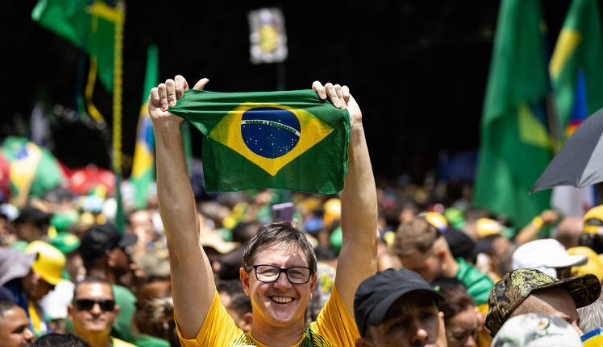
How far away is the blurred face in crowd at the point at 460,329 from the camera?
3.89m

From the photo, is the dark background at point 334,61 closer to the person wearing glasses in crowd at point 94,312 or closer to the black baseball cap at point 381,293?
the person wearing glasses in crowd at point 94,312

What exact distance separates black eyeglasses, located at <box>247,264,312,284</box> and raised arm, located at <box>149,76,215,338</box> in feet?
0.70

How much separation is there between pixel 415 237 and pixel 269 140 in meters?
1.70

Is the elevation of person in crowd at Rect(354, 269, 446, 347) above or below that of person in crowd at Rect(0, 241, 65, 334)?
above

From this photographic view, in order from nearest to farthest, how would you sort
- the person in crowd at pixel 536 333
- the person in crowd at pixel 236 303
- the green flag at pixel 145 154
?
1. the person in crowd at pixel 536 333
2. the person in crowd at pixel 236 303
3. the green flag at pixel 145 154

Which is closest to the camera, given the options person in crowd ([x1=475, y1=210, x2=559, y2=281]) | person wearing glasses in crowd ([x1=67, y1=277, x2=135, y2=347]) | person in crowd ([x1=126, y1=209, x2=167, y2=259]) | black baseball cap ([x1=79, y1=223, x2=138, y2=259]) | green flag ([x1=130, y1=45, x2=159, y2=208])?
person wearing glasses in crowd ([x1=67, y1=277, x2=135, y2=347])

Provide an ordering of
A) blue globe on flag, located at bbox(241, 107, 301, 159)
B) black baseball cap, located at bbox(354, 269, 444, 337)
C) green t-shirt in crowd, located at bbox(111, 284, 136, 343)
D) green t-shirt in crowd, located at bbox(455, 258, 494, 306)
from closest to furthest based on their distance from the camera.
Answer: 1. black baseball cap, located at bbox(354, 269, 444, 337)
2. blue globe on flag, located at bbox(241, 107, 301, 159)
3. green t-shirt in crowd, located at bbox(455, 258, 494, 306)
4. green t-shirt in crowd, located at bbox(111, 284, 136, 343)

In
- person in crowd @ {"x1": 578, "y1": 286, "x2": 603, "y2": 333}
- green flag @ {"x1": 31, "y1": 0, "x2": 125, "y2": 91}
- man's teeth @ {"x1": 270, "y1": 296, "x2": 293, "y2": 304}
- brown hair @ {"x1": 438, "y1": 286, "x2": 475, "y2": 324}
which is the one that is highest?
green flag @ {"x1": 31, "y1": 0, "x2": 125, "y2": 91}

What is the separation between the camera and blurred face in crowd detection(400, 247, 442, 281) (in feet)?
15.4

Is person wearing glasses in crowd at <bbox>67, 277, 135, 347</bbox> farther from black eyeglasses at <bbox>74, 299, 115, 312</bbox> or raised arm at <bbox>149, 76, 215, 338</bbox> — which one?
raised arm at <bbox>149, 76, 215, 338</bbox>

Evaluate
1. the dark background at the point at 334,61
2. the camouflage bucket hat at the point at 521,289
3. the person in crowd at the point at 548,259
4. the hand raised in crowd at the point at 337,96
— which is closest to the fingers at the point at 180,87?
the hand raised in crowd at the point at 337,96

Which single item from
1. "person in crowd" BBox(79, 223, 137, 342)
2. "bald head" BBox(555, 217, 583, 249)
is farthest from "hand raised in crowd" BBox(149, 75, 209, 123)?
"bald head" BBox(555, 217, 583, 249)

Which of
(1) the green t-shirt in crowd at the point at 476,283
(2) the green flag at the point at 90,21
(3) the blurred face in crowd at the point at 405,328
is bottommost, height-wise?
(1) the green t-shirt in crowd at the point at 476,283

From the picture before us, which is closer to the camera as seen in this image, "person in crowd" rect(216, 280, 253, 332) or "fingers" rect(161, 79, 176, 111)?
"fingers" rect(161, 79, 176, 111)
